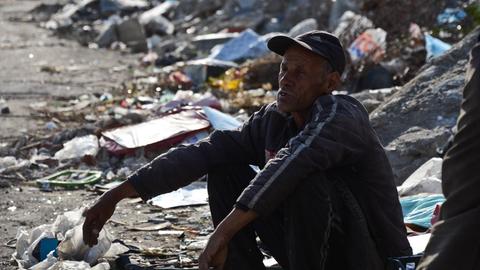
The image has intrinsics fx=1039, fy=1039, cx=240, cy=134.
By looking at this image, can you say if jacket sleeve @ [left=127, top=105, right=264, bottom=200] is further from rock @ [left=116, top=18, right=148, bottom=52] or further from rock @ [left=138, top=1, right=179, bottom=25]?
rock @ [left=138, top=1, right=179, bottom=25]

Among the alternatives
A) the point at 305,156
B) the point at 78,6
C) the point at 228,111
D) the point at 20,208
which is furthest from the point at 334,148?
the point at 78,6

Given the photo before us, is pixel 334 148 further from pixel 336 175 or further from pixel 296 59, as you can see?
pixel 296 59

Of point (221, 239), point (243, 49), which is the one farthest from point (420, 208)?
point (243, 49)

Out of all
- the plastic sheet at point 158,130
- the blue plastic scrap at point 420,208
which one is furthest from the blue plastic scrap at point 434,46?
the blue plastic scrap at point 420,208

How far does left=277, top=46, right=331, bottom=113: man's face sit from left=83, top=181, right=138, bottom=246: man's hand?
69cm

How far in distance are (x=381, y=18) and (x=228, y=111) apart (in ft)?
8.64

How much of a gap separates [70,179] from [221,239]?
3.56 meters

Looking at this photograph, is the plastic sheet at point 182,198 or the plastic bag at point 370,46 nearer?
the plastic sheet at point 182,198

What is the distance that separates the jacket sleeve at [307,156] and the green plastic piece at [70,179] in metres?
3.32

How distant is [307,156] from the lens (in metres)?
3.56

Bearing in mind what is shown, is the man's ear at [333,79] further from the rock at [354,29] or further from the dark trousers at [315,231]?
the rock at [354,29]

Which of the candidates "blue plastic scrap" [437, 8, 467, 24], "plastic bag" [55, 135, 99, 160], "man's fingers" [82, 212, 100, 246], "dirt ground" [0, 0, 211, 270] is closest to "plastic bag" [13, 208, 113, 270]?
"dirt ground" [0, 0, 211, 270]

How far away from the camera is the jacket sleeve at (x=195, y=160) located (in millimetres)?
4066

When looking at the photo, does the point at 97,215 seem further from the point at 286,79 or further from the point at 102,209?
the point at 286,79
